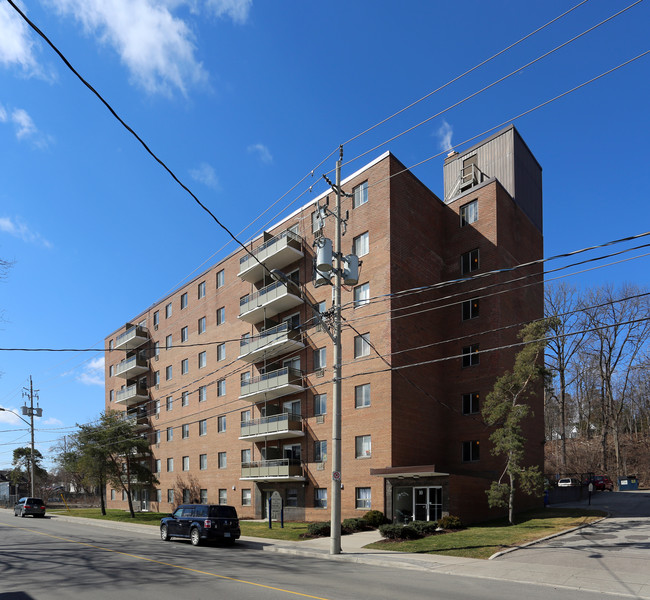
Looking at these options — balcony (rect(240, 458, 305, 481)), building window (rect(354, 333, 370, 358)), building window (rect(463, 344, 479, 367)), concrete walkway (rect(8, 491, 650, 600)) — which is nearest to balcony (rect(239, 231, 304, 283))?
building window (rect(354, 333, 370, 358))

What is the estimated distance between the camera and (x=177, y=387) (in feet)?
168

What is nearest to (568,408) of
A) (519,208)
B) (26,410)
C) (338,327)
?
(519,208)

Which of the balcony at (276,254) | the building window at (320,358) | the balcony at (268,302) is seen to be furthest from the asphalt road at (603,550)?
the balcony at (276,254)

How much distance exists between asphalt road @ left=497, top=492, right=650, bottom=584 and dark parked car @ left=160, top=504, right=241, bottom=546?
36.0 feet

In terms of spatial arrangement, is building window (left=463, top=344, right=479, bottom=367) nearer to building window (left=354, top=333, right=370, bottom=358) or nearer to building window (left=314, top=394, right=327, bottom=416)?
building window (left=354, top=333, right=370, bottom=358)

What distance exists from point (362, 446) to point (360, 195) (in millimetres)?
14998

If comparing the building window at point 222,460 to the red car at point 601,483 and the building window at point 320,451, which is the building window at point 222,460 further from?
the red car at point 601,483

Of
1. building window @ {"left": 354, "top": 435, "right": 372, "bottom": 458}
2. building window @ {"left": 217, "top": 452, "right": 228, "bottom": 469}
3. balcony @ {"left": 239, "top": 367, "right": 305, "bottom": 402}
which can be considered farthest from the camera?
building window @ {"left": 217, "top": 452, "right": 228, "bottom": 469}

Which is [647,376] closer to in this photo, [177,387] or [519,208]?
[519,208]

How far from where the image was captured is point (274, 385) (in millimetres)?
36250

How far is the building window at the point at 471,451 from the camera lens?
32.2 m

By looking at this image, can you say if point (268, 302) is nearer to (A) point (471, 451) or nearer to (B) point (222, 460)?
(B) point (222, 460)

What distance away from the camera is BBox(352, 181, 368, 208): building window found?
111ft

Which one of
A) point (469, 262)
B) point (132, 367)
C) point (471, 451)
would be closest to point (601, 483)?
point (471, 451)
